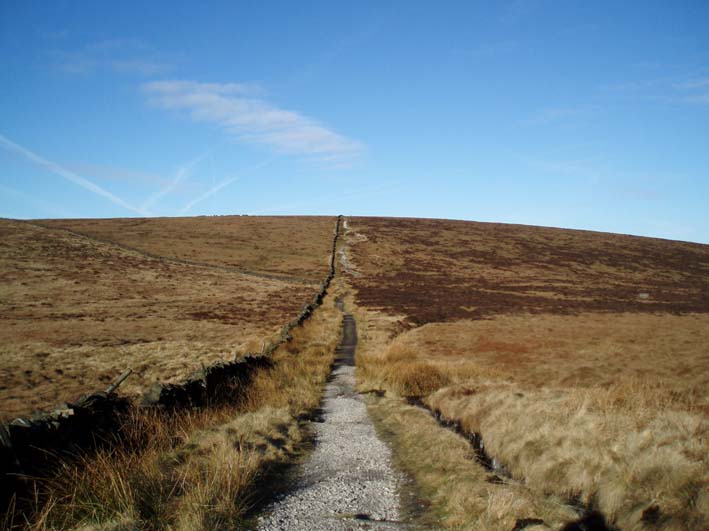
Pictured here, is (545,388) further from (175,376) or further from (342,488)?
(175,376)

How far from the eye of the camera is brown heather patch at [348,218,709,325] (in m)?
47.2

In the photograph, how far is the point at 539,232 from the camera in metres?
114

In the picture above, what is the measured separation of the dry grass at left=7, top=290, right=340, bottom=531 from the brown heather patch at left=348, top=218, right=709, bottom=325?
1130 inches

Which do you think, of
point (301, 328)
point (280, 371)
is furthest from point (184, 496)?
point (301, 328)

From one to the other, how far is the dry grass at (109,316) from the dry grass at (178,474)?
7.99 metres

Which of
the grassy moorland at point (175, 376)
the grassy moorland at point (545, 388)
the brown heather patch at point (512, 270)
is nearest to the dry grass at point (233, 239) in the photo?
the brown heather patch at point (512, 270)

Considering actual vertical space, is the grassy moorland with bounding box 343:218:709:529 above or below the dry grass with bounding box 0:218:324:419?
above

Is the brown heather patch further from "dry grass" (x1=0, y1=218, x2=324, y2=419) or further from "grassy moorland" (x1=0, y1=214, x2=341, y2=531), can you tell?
"dry grass" (x1=0, y1=218, x2=324, y2=419)

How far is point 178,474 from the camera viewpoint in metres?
6.67

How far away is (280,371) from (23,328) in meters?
23.0

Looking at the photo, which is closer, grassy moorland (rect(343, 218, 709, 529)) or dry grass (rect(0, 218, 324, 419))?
grassy moorland (rect(343, 218, 709, 529))

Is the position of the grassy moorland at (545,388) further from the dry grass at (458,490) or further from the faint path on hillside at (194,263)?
the faint path on hillside at (194,263)

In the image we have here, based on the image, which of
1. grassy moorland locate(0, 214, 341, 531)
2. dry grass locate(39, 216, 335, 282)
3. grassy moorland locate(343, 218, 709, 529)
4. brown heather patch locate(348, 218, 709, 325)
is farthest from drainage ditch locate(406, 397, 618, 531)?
dry grass locate(39, 216, 335, 282)

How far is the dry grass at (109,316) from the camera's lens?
19.5m
